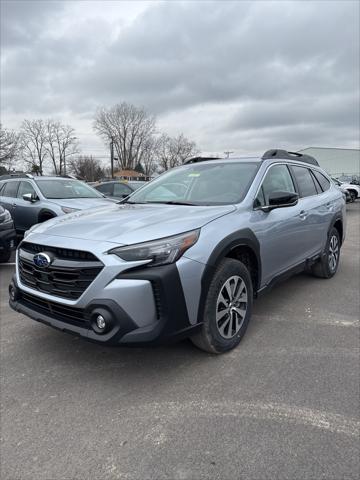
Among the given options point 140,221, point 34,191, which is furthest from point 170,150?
point 140,221

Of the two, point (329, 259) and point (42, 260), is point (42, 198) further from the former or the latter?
point (329, 259)

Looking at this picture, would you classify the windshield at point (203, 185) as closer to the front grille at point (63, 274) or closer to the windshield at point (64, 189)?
the front grille at point (63, 274)

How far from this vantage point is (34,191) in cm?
785

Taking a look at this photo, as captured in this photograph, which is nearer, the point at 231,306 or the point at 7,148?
the point at 231,306

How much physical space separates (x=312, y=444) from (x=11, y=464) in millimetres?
1669

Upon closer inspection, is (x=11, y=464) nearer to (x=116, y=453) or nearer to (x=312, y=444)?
(x=116, y=453)

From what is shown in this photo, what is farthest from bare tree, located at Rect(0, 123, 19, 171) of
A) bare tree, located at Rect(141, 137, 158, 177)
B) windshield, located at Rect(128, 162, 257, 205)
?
windshield, located at Rect(128, 162, 257, 205)

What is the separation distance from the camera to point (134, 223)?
9.17 ft

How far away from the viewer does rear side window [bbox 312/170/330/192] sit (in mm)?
5235

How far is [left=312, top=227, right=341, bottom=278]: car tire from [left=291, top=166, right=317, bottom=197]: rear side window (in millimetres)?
751

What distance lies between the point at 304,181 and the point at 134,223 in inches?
112

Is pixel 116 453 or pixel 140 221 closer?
pixel 116 453

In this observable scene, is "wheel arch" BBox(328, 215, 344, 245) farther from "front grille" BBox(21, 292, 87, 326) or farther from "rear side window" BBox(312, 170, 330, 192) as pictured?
"front grille" BBox(21, 292, 87, 326)

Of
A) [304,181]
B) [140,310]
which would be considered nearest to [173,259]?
[140,310]
